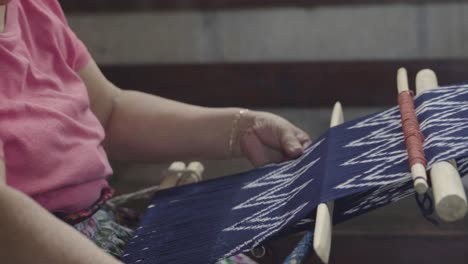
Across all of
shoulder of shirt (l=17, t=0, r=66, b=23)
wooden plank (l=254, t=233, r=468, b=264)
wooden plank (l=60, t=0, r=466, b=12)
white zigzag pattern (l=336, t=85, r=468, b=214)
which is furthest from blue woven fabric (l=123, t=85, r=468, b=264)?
wooden plank (l=60, t=0, r=466, b=12)

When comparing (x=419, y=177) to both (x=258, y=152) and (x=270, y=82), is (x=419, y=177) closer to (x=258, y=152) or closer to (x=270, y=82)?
(x=258, y=152)

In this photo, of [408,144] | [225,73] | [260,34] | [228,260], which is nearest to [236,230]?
[228,260]

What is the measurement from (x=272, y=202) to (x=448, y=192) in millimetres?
358

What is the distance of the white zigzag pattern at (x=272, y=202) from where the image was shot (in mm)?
1152

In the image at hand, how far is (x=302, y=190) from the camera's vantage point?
4.00 ft

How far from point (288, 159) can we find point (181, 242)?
11.4 inches

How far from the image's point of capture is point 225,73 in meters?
2.63

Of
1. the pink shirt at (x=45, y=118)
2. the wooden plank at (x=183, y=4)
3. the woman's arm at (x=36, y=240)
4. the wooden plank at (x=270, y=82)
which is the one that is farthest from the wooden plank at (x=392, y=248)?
the wooden plank at (x=183, y=4)

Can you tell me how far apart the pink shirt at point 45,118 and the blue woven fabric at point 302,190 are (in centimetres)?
13

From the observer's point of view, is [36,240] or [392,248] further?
[392,248]

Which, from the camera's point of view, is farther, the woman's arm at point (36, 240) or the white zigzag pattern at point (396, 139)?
the white zigzag pattern at point (396, 139)

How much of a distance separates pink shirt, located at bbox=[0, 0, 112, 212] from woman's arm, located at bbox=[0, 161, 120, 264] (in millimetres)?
142

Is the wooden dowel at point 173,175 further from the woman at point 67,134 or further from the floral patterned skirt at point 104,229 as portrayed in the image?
the floral patterned skirt at point 104,229

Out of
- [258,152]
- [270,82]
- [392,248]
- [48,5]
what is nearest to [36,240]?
[48,5]
